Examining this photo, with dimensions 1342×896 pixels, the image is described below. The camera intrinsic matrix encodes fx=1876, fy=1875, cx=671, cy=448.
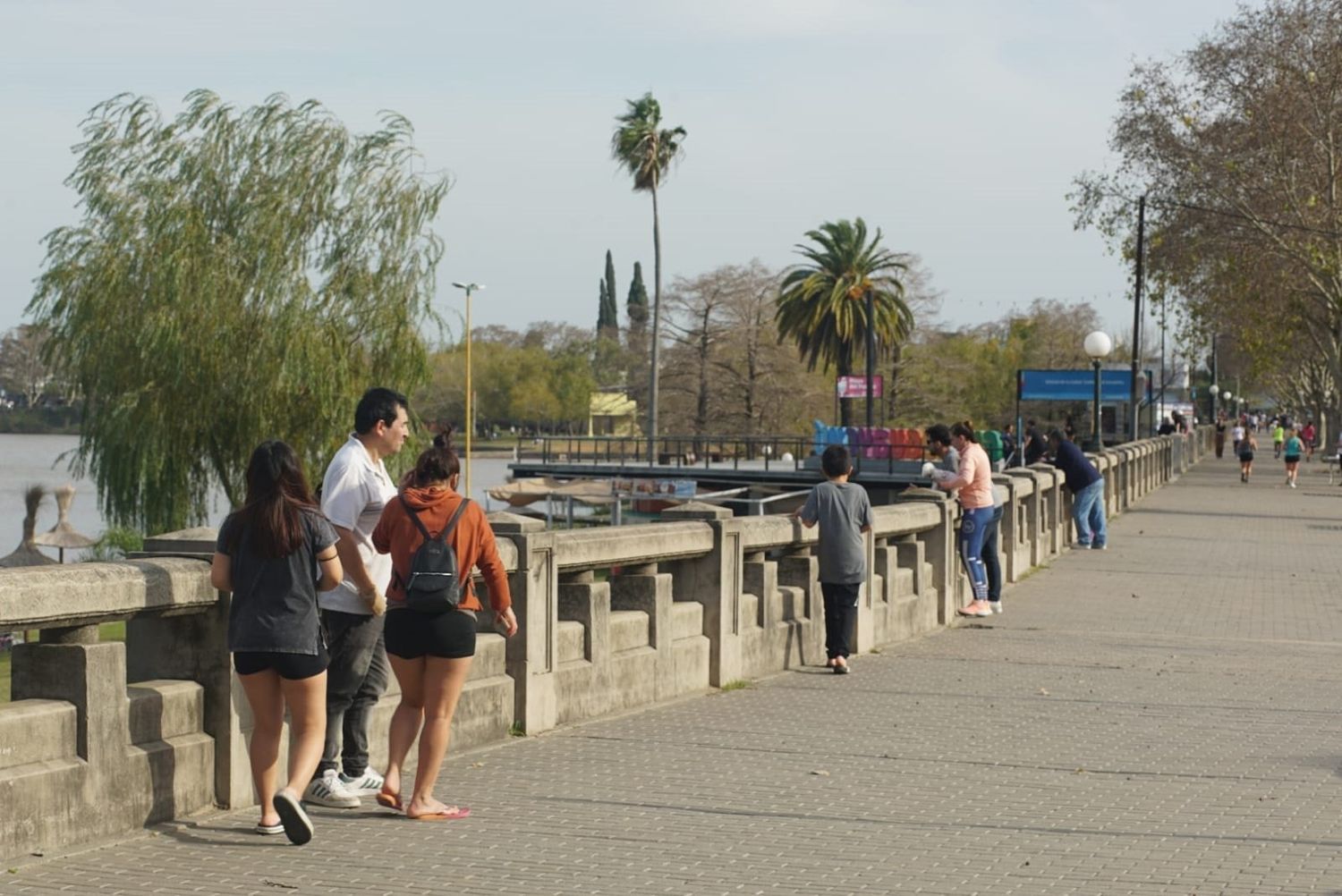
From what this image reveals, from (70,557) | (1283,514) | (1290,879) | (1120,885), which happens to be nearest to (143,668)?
(1120,885)

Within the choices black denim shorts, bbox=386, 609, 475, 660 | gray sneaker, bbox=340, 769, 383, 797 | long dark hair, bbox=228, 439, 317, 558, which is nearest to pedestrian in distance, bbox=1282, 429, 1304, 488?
gray sneaker, bbox=340, 769, 383, 797

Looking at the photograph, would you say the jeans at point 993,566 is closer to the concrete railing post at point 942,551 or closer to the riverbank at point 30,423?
the concrete railing post at point 942,551

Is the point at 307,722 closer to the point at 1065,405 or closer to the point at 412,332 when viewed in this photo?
the point at 412,332

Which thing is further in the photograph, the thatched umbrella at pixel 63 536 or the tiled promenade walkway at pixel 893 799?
the thatched umbrella at pixel 63 536

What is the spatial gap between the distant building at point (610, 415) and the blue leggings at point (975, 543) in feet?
316

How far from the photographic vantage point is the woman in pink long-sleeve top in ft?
53.6

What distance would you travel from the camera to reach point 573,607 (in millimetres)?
9828

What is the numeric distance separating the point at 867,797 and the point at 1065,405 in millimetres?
88283

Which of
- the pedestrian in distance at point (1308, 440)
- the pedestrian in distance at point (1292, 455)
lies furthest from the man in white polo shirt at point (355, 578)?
the pedestrian in distance at point (1308, 440)

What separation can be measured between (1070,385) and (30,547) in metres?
32.9

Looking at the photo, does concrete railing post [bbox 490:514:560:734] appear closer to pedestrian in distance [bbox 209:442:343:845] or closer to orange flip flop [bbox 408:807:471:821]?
orange flip flop [bbox 408:807:471:821]

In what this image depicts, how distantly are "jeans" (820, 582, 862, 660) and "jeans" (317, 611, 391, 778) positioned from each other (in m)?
4.97

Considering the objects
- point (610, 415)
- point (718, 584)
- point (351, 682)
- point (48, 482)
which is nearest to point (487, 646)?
point (351, 682)

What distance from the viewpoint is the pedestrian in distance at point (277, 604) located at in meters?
6.62
